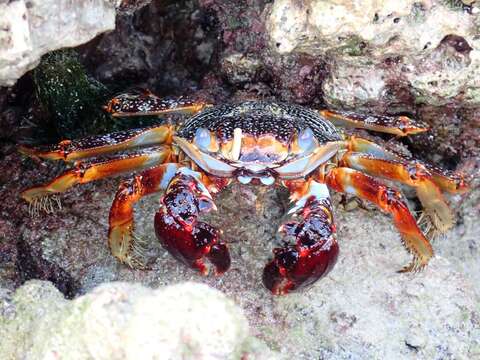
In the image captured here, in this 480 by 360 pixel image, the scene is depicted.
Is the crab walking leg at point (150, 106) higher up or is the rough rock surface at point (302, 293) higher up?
the crab walking leg at point (150, 106)

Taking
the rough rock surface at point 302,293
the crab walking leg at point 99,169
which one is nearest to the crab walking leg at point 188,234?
the rough rock surface at point 302,293

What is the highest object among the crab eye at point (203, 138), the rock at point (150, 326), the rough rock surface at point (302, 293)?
the rock at point (150, 326)

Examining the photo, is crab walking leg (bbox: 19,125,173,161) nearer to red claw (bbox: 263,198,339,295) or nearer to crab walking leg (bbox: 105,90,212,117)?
crab walking leg (bbox: 105,90,212,117)

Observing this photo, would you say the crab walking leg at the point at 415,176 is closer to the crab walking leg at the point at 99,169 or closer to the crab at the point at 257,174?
the crab at the point at 257,174

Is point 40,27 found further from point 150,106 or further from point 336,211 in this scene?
point 336,211

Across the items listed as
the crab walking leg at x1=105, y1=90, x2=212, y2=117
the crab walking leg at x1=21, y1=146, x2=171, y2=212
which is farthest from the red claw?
the crab walking leg at x1=105, y1=90, x2=212, y2=117

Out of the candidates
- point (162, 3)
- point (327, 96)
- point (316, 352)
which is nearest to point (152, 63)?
point (162, 3)

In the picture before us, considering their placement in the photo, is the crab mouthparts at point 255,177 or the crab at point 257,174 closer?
the crab at point 257,174

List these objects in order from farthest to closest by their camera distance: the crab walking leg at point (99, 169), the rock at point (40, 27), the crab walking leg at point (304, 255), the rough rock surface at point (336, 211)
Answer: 1. the crab walking leg at point (99, 169)
2. the rough rock surface at point (336, 211)
3. the crab walking leg at point (304, 255)
4. the rock at point (40, 27)

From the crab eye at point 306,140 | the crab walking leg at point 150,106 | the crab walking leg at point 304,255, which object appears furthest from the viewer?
the crab walking leg at point 150,106
